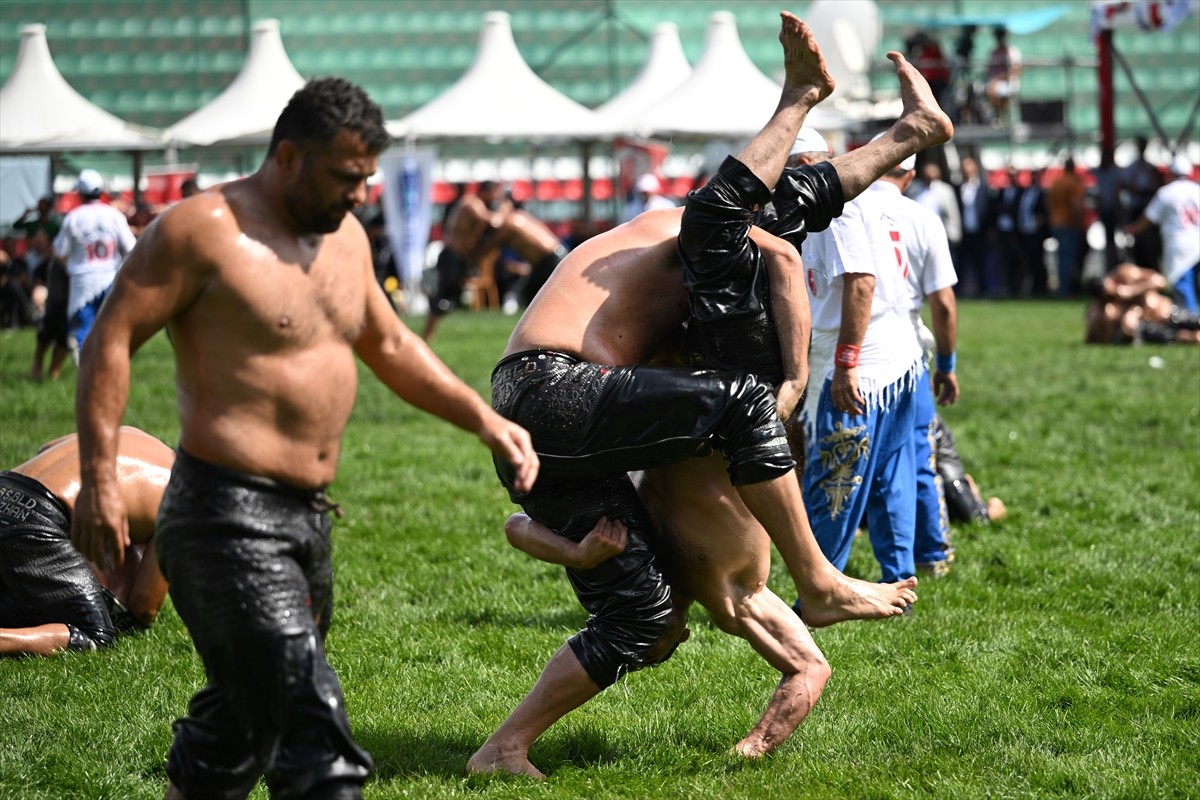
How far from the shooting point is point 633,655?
4.23 meters

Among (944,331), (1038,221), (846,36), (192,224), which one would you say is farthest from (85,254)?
(1038,221)

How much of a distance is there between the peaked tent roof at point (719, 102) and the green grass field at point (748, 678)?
51.5 ft

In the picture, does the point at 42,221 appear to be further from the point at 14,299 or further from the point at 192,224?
the point at 192,224

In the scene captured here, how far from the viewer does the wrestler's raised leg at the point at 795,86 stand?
161 inches

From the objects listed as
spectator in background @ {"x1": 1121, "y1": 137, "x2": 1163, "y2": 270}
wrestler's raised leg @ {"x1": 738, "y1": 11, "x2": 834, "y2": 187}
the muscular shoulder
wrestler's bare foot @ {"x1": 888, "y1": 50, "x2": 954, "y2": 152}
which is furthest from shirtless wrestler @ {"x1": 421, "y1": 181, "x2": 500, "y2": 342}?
the muscular shoulder

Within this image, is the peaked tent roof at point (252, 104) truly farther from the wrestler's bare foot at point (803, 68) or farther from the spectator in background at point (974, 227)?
the wrestler's bare foot at point (803, 68)

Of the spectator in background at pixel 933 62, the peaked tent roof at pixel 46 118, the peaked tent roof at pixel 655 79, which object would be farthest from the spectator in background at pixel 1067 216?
the peaked tent roof at pixel 46 118

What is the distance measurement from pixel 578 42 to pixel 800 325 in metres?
31.0

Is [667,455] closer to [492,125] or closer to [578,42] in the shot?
[492,125]

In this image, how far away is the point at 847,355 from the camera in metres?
5.66

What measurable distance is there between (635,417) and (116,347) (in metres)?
1.38

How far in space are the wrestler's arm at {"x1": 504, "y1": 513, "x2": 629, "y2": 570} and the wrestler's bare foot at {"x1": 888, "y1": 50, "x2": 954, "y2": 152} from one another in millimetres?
1442

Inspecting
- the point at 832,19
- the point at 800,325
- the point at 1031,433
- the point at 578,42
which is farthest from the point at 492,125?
the point at 800,325

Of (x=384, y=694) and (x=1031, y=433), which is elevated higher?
(x=384, y=694)
